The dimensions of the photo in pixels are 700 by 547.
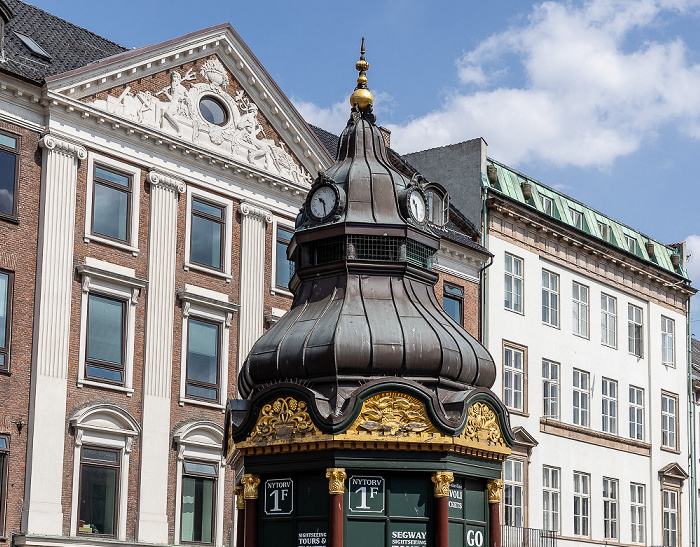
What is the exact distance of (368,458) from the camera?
14664 mm

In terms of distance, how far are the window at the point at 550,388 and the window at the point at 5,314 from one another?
22182mm

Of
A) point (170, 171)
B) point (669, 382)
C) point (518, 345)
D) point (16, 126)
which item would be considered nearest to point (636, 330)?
point (669, 382)

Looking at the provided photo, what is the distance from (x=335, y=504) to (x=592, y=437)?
35.6 m

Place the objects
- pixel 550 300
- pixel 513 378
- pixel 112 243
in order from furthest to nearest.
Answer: pixel 550 300 < pixel 513 378 < pixel 112 243

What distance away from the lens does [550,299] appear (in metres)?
47.9

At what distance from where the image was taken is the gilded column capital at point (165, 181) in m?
34.3

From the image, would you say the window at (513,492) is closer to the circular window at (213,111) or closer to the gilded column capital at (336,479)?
the circular window at (213,111)

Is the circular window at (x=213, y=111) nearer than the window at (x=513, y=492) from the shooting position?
Yes

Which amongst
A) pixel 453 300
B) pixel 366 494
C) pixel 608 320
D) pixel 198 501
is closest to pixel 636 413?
pixel 608 320

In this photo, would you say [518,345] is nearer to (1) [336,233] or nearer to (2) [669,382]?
(2) [669,382]

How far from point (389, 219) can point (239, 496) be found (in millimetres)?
3952

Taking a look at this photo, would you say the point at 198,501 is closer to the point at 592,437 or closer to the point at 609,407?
the point at 592,437

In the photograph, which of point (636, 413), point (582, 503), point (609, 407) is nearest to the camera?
point (582, 503)

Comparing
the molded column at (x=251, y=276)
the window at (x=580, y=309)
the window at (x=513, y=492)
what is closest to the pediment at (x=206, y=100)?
the molded column at (x=251, y=276)
